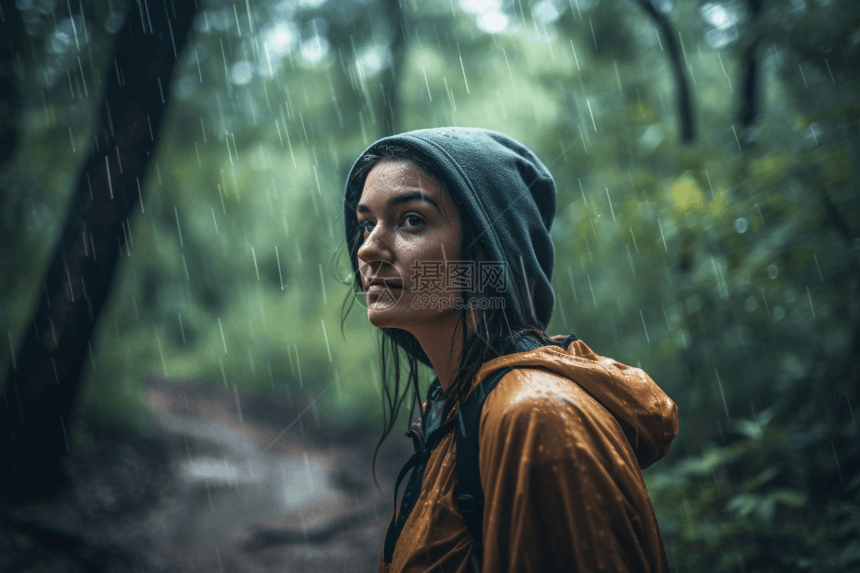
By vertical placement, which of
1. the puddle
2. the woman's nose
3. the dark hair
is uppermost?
the woman's nose

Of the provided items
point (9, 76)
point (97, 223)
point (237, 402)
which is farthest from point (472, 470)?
point (237, 402)

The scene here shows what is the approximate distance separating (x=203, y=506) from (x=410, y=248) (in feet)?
18.9

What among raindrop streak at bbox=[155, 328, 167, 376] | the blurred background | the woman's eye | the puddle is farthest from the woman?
raindrop streak at bbox=[155, 328, 167, 376]

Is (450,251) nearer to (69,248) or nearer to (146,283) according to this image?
(69,248)

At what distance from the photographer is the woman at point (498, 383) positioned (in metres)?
0.98

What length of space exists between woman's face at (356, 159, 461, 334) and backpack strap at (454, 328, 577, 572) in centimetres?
33

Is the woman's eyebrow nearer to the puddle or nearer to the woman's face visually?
the woman's face

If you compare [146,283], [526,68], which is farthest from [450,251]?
[146,283]

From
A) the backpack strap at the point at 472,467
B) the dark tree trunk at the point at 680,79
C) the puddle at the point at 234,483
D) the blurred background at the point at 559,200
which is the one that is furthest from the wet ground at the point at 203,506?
the dark tree trunk at the point at 680,79

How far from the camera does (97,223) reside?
3.60 meters

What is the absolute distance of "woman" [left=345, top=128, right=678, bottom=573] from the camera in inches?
38.5

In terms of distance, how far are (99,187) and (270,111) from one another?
4.06 metres

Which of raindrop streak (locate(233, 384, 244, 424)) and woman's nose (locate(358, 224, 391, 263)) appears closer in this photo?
woman's nose (locate(358, 224, 391, 263))

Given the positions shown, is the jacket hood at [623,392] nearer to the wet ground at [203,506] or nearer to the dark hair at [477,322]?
the dark hair at [477,322]
